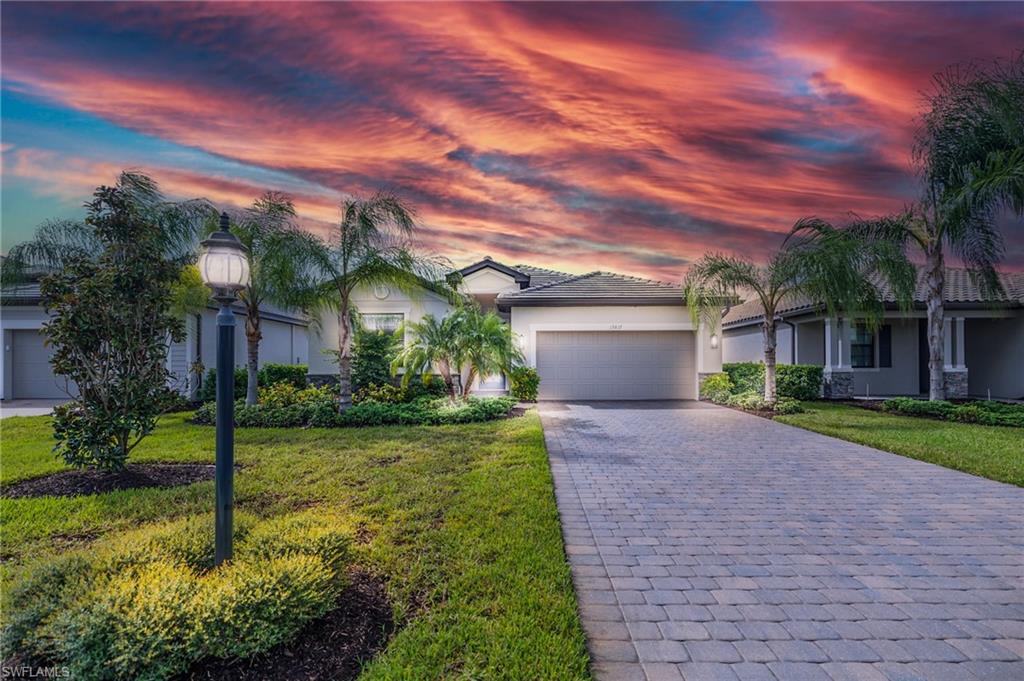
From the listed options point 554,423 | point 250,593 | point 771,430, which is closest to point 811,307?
point 771,430

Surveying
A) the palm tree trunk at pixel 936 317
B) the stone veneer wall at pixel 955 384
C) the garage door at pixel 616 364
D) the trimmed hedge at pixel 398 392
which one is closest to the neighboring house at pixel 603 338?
the garage door at pixel 616 364

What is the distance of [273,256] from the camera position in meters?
10.3

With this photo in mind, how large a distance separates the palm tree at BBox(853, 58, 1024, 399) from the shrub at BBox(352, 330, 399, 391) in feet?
42.9

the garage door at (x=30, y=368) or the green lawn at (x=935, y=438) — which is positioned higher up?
the garage door at (x=30, y=368)

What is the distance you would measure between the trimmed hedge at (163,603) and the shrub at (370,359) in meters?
9.48

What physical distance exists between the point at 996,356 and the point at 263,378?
991 inches

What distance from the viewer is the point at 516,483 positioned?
18.4 feet

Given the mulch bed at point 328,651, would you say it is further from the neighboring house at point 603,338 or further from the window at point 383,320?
the window at point 383,320

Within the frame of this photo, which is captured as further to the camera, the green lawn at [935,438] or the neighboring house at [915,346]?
the neighboring house at [915,346]

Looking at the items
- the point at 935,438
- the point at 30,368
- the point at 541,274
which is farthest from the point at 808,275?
the point at 30,368

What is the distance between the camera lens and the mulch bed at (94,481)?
212 inches

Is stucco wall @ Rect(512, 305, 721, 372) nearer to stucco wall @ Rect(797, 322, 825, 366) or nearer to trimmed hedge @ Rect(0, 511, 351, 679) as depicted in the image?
stucco wall @ Rect(797, 322, 825, 366)

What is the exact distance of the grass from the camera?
2.56 m

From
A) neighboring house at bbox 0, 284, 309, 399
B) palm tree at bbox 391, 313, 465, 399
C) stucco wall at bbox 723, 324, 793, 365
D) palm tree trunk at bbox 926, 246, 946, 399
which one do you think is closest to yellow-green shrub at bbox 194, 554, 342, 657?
palm tree at bbox 391, 313, 465, 399
